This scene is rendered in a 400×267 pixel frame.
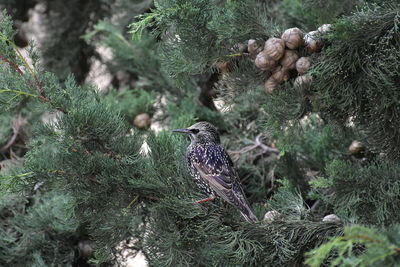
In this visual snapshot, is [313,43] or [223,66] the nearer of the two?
[313,43]

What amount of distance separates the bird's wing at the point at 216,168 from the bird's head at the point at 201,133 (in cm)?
7

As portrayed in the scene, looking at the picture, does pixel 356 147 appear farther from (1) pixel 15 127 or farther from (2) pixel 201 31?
(1) pixel 15 127

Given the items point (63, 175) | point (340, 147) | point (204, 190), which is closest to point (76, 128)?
point (63, 175)

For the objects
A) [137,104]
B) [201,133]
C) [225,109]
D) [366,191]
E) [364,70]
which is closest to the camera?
[364,70]

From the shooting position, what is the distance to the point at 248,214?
121 inches

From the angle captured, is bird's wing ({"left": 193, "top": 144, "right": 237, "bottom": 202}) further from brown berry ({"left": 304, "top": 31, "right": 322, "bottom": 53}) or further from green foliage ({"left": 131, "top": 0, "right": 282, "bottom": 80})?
brown berry ({"left": 304, "top": 31, "right": 322, "bottom": 53})

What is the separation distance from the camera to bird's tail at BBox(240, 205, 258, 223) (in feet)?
9.81

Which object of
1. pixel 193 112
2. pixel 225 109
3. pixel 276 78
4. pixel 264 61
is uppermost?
pixel 264 61

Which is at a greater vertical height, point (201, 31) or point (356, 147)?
point (201, 31)

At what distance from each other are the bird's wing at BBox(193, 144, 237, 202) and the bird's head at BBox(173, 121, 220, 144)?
7 centimetres

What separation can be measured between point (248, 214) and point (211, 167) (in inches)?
23.0

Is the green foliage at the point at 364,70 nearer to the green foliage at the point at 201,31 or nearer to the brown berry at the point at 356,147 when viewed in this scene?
the green foliage at the point at 201,31

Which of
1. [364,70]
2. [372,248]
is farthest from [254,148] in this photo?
[372,248]

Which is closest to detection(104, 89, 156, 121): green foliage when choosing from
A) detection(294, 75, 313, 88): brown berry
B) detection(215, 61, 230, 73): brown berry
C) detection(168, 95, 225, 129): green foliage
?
detection(168, 95, 225, 129): green foliage
